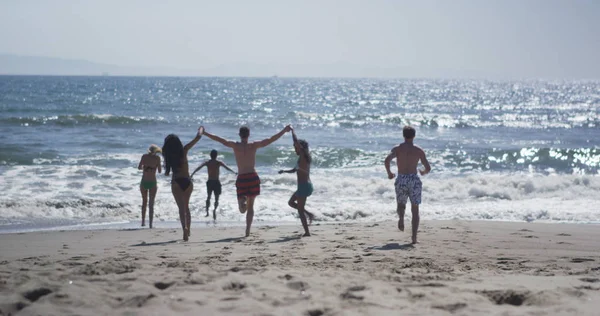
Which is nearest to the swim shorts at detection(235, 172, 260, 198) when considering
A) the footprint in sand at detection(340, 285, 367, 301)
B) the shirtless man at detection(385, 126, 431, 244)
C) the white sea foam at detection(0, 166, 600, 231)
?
the shirtless man at detection(385, 126, 431, 244)

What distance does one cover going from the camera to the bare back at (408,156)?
8.12m

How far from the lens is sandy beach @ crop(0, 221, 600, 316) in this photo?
4.75 meters

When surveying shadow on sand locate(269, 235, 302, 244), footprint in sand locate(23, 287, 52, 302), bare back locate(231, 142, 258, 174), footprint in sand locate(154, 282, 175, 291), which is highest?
bare back locate(231, 142, 258, 174)

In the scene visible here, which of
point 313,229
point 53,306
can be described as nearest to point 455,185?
point 313,229

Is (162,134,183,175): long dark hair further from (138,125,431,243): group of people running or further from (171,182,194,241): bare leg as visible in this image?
(171,182,194,241): bare leg

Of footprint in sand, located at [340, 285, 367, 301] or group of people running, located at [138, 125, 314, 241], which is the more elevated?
group of people running, located at [138, 125, 314, 241]

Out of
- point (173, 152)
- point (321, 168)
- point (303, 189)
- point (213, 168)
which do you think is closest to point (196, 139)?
point (173, 152)

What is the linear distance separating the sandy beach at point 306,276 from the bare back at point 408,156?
1007 millimetres

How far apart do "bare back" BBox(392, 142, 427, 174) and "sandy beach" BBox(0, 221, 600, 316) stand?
1.01 meters

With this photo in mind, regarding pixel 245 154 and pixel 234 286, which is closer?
pixel 234 286

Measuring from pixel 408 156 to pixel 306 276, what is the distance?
314 cm

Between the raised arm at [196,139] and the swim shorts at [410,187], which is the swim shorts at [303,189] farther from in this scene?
the raised arm at [196,139]

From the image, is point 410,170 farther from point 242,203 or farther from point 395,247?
point 242,203

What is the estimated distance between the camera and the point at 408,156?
8.14 meters
